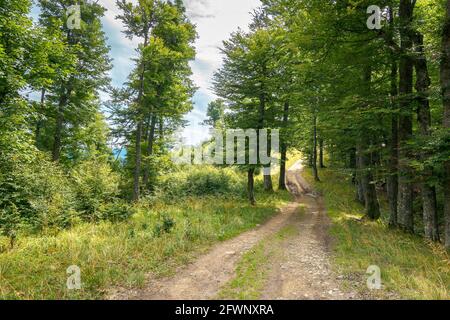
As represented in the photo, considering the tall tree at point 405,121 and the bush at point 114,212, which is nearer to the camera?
the tall tree at point 405,121

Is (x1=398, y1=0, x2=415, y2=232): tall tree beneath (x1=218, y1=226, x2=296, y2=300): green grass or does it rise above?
above

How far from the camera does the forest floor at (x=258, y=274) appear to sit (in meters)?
5.48

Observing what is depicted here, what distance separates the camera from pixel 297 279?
20.5 ft

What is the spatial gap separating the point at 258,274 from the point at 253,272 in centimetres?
18

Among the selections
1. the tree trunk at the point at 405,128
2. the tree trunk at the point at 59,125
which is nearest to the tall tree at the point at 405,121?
the tree trunk at the point at 405,128

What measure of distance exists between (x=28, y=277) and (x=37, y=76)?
34.6 feet

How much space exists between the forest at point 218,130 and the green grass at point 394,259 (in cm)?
7

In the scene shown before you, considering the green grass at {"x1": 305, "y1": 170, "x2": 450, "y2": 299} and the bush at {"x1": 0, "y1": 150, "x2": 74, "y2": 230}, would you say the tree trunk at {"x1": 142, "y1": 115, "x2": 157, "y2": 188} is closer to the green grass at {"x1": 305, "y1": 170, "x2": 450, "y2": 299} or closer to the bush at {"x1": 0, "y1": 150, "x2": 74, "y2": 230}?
the bush at {"x1": 0, "y1": 150, "x2": 74, "y2": 230}

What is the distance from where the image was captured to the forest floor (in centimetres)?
548

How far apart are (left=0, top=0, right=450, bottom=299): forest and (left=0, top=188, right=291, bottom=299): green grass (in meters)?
0.04

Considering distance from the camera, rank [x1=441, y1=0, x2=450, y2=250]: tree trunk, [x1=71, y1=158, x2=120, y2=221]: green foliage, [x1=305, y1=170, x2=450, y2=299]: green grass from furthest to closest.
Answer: [x1=71, y1=158, x2=120, y2=221]: green foliage
[x1=441, y1=0, x2=450, y2=250]: tree trunk
[x1=305, y1=170, x2=450, y2=299]: green grass

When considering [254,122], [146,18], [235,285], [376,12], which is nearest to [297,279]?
[235,285]

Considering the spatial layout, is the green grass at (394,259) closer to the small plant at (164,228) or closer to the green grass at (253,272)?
the green grass at (253,272)

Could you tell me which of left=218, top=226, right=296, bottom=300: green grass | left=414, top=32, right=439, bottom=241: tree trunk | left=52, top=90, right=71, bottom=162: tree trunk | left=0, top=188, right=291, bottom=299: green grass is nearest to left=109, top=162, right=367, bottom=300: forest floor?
left=218, top=226, right=296, bottom=300: green grass
